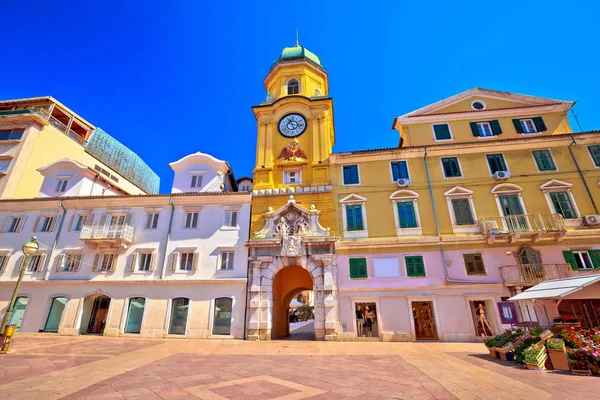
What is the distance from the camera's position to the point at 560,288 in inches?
416

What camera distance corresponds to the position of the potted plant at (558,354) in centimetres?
888

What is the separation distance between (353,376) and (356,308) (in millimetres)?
11264

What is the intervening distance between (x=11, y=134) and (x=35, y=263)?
19234mm

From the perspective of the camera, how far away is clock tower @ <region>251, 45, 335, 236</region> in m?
22.9

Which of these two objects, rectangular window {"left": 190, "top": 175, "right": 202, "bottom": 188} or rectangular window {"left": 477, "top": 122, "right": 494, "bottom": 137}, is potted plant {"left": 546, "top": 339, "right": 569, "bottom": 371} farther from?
rectangular window {"left": 190, "top": 175, "right": 202, "bottom": 188}

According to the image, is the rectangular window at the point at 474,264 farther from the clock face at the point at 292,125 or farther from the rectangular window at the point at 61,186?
Result: the rectangular window at the point at 61,186

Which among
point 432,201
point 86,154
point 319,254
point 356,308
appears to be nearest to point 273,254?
point 319,254

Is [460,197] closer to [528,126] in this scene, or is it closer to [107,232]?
[528,126]

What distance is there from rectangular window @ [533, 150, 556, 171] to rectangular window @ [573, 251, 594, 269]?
6.34m

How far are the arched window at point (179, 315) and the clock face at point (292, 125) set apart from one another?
16.2 m

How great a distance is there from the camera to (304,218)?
856 inches

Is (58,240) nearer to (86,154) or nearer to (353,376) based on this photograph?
(86,154)

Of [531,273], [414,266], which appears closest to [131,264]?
[414,266]

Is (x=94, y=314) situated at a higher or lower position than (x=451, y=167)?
lower
